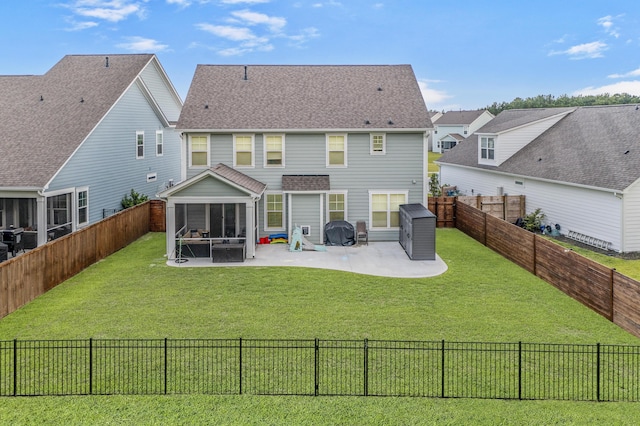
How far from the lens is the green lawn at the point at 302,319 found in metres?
8.73

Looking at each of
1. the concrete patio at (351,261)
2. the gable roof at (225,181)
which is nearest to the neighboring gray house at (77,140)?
the gable roof at (225,181)

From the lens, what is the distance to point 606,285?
1365 centimetres

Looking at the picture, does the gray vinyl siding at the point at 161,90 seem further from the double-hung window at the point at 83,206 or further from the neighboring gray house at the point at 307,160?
the double-hung window at the point at 83,206

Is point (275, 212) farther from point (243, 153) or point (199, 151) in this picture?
point (199, 151)

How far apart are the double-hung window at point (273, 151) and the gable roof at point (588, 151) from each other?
42.0ft

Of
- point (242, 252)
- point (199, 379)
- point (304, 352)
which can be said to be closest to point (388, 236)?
point (242, 252)

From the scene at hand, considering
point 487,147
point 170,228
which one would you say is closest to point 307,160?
point 170,228

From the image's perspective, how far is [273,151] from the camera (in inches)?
965

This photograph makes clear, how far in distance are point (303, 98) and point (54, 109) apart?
37.9 ft

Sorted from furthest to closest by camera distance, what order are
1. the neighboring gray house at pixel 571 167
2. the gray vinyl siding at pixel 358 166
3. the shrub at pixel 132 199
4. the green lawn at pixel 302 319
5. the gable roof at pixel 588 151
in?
the shrub at pixel 132 199, the gray vinyl siding at pixel 358 166, the gable roof at pixel 588 151, the neighboring gray house at pixel 571 167, the green lawn at pixel 302 319

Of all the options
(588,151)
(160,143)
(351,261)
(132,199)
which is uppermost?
(160,143)

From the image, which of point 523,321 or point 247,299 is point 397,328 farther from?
point 247,299

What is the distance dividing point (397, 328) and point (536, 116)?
2411 centimetres

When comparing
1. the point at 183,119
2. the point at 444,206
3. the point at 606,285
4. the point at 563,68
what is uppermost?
the point at 563,68
